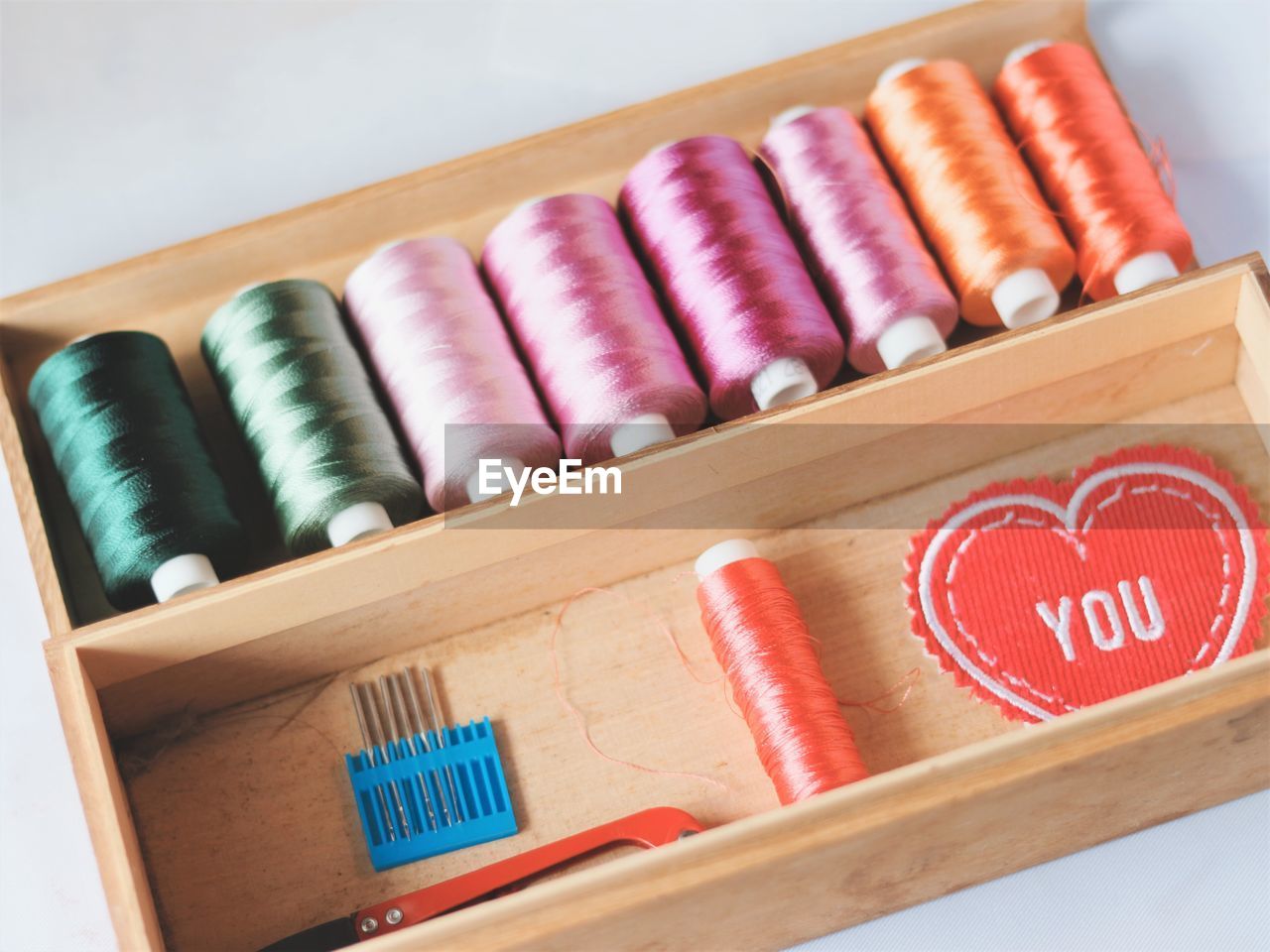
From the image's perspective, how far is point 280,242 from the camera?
159 centimetres

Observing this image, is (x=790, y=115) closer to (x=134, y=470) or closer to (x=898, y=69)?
(x=898, y=69)

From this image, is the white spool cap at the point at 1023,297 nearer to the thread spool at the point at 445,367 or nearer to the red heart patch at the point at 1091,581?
the red heart patch at the point at 1091,581

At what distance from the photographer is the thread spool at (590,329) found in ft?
4.68

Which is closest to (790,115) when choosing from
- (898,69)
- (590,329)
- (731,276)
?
(898,69)

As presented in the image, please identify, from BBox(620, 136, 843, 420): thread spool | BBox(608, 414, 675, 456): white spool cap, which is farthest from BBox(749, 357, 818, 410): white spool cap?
BBox(608, 414, 675, 456): white spool cap

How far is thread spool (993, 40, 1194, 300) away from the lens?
1.48 m

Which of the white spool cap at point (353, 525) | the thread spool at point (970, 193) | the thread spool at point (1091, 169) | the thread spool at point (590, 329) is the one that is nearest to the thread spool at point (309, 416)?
the white spool cap at point (353, 525)

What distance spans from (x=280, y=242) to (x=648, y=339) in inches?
18.6

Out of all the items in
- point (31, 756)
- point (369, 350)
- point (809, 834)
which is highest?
point (369, 350)

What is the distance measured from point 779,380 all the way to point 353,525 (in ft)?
1.55

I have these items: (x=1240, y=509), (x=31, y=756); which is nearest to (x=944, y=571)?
(x=1240, y=509)

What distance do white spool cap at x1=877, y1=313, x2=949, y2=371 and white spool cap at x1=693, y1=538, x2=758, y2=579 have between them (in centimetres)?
25

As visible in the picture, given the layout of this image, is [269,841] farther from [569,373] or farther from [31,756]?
[569,373]

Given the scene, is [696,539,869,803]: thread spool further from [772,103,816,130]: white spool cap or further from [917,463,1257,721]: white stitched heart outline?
[772,103,816,130]: white spool cap
